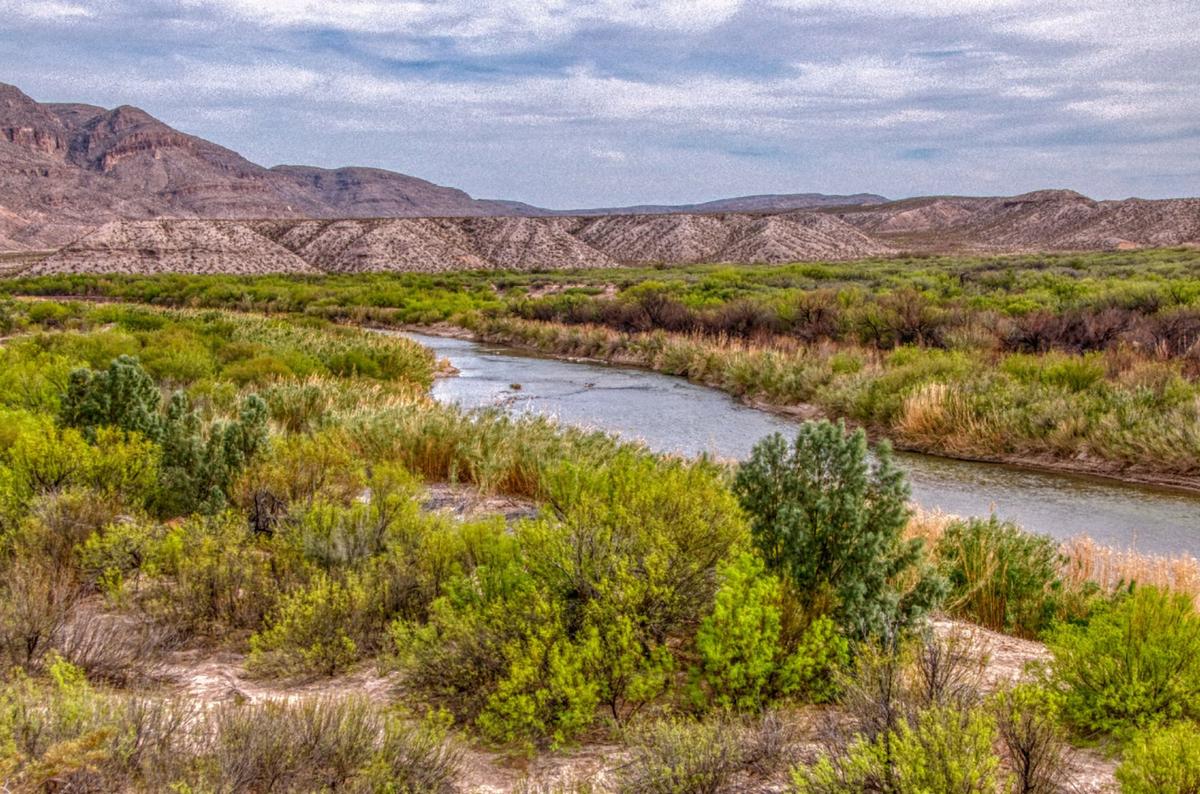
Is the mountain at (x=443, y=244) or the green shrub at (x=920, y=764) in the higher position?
the mountain at (x=443, y=244)

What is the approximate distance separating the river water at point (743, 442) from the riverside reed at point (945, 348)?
76cm

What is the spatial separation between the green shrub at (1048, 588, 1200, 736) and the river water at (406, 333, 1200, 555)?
2584 mm

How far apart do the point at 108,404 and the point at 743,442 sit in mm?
10522

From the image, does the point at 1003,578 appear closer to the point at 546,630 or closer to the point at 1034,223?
the point at 546,630

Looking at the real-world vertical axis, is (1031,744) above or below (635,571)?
below

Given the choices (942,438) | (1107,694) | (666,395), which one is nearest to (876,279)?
(666,395)

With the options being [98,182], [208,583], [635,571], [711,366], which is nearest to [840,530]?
[635,571]

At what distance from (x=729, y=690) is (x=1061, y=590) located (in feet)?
11.8

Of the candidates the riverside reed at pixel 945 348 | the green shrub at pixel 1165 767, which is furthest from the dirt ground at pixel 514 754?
the riverside reed at pixel 945 348

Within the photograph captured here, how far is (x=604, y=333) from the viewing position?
1164 inches

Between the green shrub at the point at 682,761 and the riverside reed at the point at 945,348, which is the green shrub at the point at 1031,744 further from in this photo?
the riverside reed at the point at 945,348

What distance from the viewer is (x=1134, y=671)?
12.3 ft

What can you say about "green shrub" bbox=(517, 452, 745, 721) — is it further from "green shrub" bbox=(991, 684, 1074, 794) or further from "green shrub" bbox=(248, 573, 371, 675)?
"green shrub" bbox=(991, 684, 1074, 794)

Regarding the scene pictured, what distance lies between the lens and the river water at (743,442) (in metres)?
11.1
